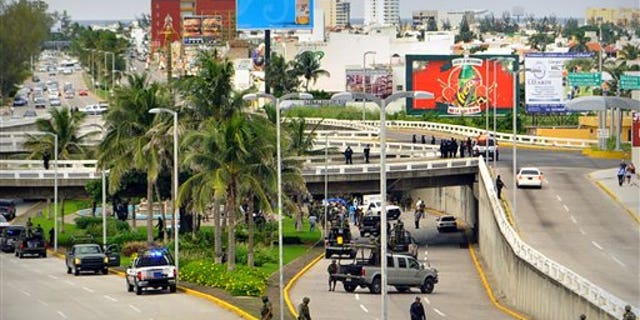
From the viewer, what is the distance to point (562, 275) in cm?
5678

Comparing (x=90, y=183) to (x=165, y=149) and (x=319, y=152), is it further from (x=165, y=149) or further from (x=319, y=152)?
(x=319, y=152)

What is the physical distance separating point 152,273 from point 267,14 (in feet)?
353

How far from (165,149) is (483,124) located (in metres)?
83.8

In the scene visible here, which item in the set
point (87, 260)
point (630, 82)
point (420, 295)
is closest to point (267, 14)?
point (630, 82)

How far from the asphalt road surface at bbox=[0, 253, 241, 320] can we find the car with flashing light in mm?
463

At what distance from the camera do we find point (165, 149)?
8938cm

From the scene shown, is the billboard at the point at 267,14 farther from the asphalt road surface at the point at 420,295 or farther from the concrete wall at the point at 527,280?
the concrete wall at the point at 527,280

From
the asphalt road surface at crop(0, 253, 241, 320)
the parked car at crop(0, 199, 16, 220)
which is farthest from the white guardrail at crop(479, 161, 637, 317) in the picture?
the parked car at crop(0, 199, 16, 220)

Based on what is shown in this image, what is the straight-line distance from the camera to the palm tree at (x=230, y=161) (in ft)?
244

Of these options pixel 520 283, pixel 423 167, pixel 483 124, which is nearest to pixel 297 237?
pixel 423 167

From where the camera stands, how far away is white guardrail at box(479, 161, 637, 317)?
4894 centimetres

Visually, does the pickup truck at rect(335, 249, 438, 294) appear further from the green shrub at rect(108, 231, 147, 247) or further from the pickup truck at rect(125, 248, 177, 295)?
the green shrub at rect(108, 231, 147, 247)

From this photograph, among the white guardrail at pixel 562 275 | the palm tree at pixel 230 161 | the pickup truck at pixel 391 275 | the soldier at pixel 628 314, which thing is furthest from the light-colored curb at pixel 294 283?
the soldier at pixel 628 314

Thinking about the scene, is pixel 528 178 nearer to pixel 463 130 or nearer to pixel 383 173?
pixel 463 130
